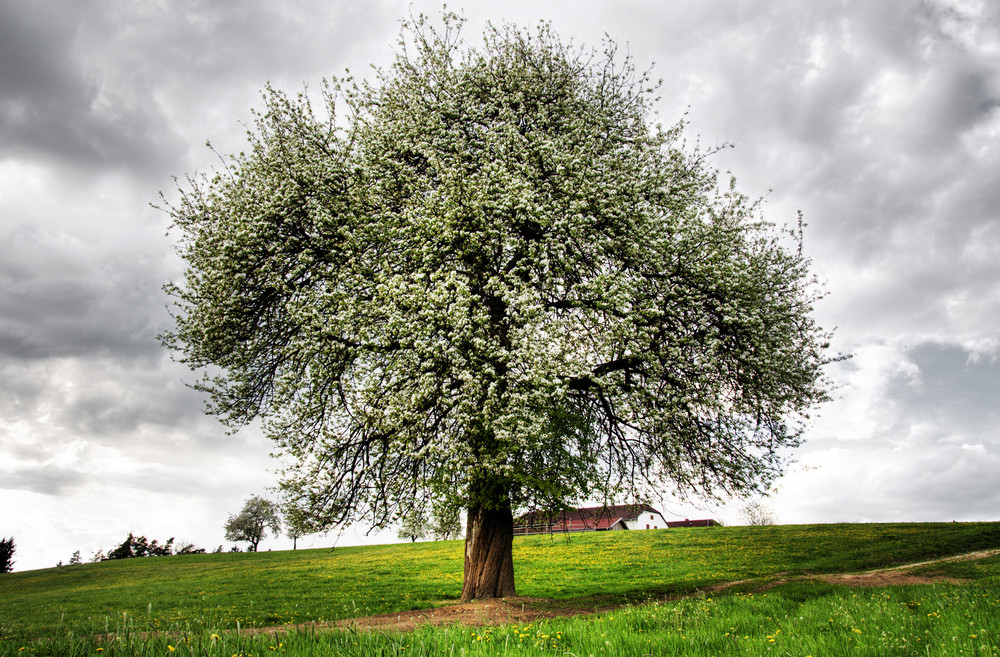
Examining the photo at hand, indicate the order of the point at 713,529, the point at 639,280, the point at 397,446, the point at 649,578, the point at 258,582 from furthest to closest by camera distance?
the point at 713,529
the point at 258,582
the point at 649,578
the point at 639,280
the point at 397,446

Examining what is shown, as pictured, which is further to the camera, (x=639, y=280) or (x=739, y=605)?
(x=639, y=280)

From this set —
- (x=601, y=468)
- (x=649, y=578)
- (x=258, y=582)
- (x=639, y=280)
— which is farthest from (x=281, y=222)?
(x=258, y=582)

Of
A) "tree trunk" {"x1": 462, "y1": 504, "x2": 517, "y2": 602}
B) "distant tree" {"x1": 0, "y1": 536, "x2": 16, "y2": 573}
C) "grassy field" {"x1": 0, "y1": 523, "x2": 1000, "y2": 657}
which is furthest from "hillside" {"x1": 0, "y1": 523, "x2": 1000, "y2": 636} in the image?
"distant tree" {"x1": 0, "y1": 536, "x2": 16, "y2": 573}

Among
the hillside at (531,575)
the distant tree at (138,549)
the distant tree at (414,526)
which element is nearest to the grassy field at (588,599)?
the hillside at (531,575)

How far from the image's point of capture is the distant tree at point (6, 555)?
61406 millimetres

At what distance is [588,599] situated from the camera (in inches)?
715

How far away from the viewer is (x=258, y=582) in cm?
3412

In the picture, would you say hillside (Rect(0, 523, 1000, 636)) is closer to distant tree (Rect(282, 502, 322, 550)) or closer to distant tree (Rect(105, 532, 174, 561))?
distant tree (Rect(282, 502, 322, 550))

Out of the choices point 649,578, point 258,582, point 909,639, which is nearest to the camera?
point 909,639

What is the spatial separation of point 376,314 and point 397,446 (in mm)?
3622

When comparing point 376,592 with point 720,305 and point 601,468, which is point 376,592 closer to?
point 601,468

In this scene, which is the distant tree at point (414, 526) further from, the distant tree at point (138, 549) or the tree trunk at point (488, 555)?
the distant tree at point (138, 549)

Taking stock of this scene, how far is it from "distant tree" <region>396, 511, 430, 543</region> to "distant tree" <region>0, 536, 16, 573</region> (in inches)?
2827

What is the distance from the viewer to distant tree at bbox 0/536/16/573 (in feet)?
201
